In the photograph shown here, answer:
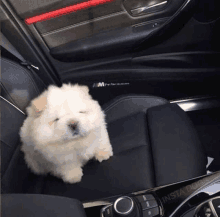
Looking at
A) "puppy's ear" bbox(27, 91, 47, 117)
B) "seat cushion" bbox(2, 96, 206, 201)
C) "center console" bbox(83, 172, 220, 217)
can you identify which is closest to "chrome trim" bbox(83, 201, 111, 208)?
"center console" bbox(83, 172, 220, 217)

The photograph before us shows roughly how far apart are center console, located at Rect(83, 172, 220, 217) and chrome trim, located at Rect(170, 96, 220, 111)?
0.95 metres

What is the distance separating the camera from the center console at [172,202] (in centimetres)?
64

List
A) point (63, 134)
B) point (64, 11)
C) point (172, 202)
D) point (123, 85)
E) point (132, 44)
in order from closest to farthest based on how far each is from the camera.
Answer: point (172, 202) → point (63, 134) → point (64, 11) → point (132, 44) → point (123, 85)

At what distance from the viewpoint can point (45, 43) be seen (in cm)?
151

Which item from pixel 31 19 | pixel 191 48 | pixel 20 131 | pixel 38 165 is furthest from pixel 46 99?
pixel 191 48

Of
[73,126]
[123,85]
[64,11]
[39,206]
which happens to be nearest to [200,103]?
[123,85]

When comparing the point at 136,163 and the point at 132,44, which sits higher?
the point at 132,44

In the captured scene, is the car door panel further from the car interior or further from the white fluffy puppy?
the white fluffy puppy

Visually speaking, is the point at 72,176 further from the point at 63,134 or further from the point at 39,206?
the point at 39,206

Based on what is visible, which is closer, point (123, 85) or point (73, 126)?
point (73, 126)

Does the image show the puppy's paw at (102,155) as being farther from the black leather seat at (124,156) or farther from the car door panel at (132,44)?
Answer: the car door panel at (132,44)

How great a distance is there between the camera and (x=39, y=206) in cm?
73

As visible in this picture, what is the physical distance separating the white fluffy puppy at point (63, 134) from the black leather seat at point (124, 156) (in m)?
0.05

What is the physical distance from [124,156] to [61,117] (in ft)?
1.34
